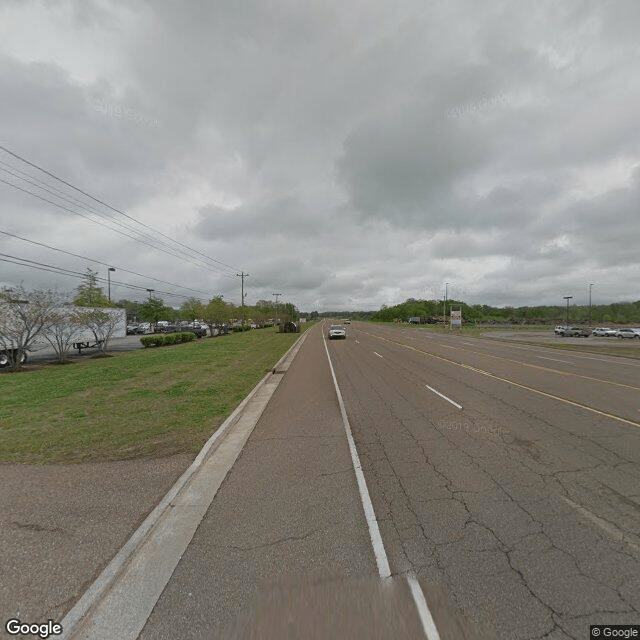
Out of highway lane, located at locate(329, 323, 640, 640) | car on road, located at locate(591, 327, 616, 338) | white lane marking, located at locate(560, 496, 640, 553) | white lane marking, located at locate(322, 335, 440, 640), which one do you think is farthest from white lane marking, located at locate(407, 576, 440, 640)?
car on road, located at locate(591, 327, 616, 338)

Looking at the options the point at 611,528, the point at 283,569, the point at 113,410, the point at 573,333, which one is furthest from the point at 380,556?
the point at 573,333

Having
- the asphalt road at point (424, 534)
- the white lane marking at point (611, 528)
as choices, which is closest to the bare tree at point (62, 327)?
the asphalt road at point (424, 534)

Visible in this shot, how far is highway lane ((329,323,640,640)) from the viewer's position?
2.38 metres

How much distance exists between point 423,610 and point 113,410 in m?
7.79

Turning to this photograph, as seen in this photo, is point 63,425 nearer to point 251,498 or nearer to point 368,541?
point 251,498

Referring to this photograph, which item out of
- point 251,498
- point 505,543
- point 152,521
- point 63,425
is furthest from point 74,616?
point 63,425

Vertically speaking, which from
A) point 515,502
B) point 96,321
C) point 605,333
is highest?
point 96,321

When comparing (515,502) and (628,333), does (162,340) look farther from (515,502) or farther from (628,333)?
(628,333)

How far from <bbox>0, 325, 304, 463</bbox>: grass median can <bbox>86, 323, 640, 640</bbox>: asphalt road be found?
1.74 meters

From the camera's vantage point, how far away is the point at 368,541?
300cm

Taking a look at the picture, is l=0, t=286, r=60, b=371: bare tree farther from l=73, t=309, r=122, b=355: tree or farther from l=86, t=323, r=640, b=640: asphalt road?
l=86, t=323, r=640, b=640: asphalt road

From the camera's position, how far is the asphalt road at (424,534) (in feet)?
7.36

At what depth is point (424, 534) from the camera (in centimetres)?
311

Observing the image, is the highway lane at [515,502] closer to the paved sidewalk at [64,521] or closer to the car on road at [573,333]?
the paved sidewalk at [64,521]
